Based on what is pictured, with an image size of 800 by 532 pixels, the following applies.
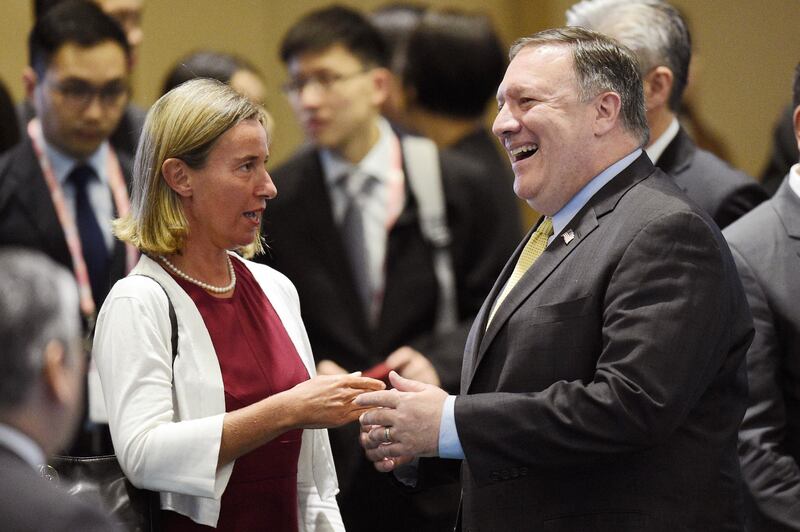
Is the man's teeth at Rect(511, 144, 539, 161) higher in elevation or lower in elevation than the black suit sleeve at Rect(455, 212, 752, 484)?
higher

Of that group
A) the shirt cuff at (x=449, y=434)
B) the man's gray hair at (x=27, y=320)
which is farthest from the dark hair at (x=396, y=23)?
the man's gray hair at (x=27, y=320)

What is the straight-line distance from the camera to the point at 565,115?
292 cm

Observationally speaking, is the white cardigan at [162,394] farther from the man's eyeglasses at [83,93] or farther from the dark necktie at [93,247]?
the man's eyeglasses at [83,93]

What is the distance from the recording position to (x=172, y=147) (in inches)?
118

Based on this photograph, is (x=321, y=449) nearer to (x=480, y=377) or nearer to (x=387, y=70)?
(x=480, y=377)

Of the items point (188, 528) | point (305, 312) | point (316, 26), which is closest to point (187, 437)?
point (188, 528)

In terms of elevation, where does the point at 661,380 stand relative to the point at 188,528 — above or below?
above

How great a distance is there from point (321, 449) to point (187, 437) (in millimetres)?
430

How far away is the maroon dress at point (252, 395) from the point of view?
9.59ft

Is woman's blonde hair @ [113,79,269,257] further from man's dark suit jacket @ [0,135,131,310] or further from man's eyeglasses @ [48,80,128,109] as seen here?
man's eyeglasses @ [48,80,128,109]

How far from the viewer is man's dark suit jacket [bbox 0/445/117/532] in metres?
1.90

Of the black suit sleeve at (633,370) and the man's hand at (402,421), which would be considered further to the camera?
the man's hand at (402,421)

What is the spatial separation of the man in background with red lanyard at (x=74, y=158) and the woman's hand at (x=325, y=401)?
1.62 metres

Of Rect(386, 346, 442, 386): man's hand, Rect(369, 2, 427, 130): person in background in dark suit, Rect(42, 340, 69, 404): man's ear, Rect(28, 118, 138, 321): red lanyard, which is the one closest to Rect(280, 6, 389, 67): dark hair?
Rect(369, 2, 427, 130): person in background in dark suit
